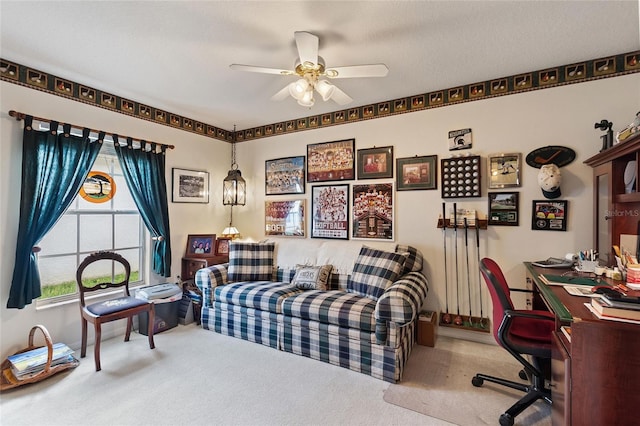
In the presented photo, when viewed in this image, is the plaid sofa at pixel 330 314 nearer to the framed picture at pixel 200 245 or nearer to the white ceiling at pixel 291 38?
the framed picture at pixel 200 245

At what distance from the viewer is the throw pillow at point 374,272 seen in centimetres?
275

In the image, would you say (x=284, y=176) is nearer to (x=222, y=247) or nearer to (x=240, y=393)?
(x=222, y=247)

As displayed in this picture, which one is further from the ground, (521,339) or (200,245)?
(200,245)

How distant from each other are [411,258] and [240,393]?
6.50 feet

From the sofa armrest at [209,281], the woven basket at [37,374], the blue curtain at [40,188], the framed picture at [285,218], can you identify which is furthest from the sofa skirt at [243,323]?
the blue curtain at [40,188]

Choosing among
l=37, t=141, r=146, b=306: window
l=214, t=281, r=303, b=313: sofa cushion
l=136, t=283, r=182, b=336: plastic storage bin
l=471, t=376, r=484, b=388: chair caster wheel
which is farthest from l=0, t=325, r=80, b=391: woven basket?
l=471, t=376, r=484, b=388: chair caster wheel

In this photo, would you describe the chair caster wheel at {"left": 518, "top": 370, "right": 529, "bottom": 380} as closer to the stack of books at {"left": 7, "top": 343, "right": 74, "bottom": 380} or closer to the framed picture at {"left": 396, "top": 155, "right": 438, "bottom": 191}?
the framed picture at {"left": 396, "top": 155, "right": 438, "bottom": 191}

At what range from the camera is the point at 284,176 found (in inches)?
162

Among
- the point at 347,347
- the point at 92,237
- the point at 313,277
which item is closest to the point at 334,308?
the point at 347,347

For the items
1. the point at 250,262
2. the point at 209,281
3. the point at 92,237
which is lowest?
the point at 209,281

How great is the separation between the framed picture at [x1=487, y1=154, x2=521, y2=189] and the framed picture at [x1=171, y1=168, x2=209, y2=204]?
11.5ft

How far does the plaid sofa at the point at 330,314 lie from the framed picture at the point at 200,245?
0.51 metres

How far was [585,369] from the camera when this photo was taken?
1.25 m

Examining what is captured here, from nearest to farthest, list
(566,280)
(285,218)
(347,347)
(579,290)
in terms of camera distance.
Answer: (579,290)
(566,280)
(347,347)
(285,218)
